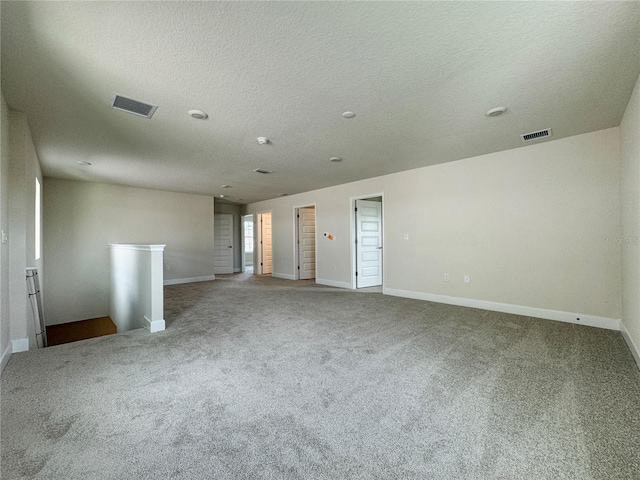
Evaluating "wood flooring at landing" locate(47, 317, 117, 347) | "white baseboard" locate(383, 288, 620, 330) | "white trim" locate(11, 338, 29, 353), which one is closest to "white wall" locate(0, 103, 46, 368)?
"white trim" locate(11, 338, 29, 353)

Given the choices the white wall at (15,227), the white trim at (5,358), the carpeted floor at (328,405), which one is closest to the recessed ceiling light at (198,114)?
the white wall at (15,227)

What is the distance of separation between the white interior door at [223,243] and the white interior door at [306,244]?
3046mm

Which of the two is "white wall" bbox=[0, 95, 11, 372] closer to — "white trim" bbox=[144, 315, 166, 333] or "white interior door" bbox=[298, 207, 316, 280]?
"white trim" bbox=[144, 315, 166, 333]

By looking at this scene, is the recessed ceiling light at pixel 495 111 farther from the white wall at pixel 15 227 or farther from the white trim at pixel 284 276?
the white trim at pixel 284 276

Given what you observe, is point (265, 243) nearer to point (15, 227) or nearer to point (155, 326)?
point (155, 326)

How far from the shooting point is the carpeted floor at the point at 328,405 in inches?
54.4

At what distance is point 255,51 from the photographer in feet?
6.44

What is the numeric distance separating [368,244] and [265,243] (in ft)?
14.0

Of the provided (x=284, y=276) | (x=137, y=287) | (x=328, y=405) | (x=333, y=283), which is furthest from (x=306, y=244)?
(x=328, y=405)

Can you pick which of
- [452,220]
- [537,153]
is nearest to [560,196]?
[537,153]

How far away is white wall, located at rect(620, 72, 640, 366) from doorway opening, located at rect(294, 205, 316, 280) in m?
6.13

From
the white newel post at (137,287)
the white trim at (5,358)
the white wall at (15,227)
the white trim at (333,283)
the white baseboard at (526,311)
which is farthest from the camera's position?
the white trim at (333,283)

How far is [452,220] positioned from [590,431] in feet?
11.6

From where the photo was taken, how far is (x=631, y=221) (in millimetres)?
2756
